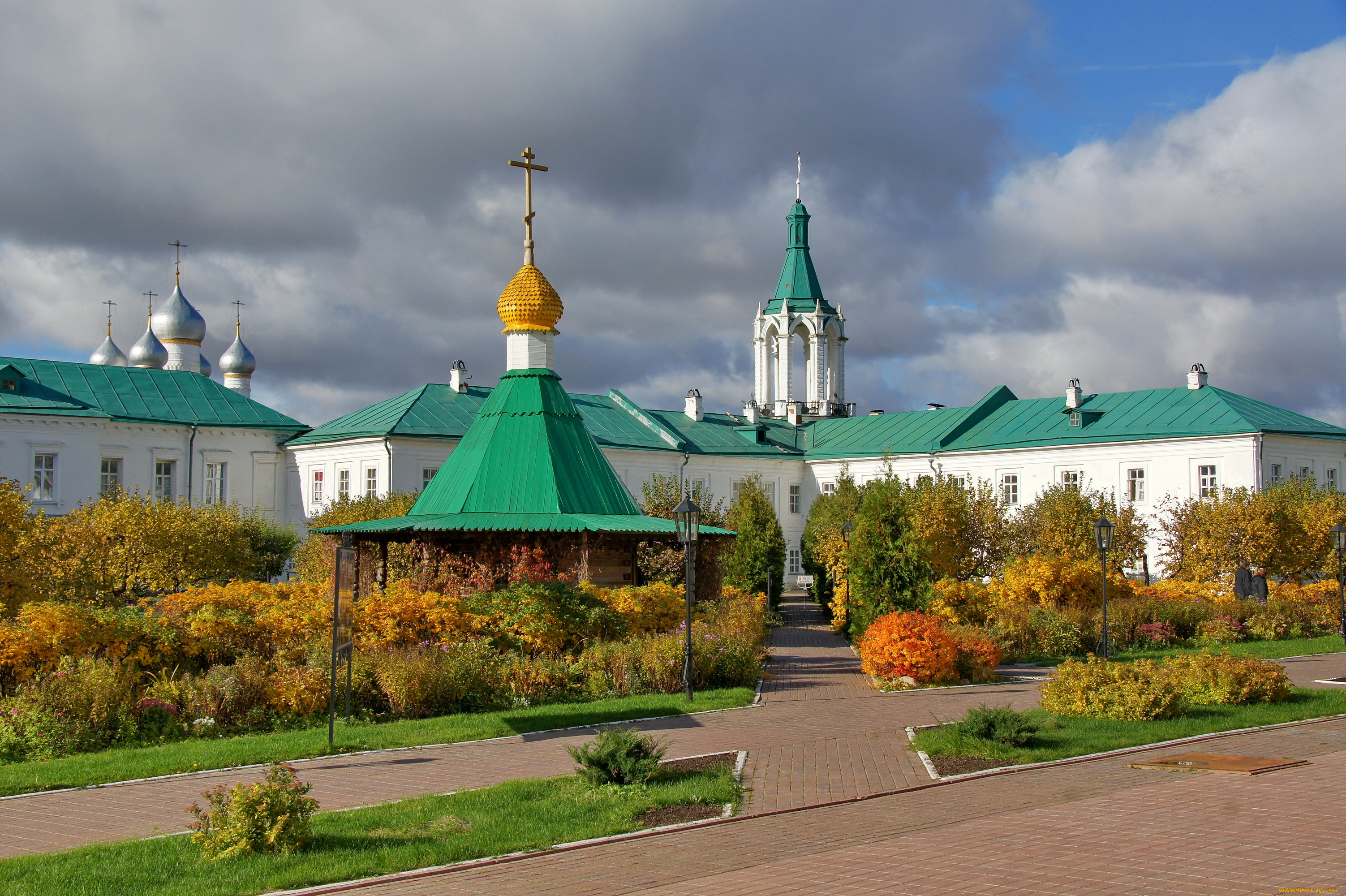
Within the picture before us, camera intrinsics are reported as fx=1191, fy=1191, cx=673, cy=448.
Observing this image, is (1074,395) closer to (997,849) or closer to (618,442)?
(618,442)

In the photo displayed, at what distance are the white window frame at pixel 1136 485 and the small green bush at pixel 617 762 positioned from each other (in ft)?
128

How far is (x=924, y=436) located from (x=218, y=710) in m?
42.6

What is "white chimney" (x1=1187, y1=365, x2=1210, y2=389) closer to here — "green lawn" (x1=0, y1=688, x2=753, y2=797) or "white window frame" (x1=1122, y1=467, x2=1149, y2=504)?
"white window frame" (x1=1122, y1=467, x2=1149, y2=504)

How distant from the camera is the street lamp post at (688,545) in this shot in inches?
610

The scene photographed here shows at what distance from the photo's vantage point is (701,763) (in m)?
11.0

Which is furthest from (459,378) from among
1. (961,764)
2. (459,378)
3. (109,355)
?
(961,764)

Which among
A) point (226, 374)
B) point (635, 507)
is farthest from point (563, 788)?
point (226, 374)

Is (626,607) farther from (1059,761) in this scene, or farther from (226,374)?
(226,374)

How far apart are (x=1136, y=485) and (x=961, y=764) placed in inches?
1469

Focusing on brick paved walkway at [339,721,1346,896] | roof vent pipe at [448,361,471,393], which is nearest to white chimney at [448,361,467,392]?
roof vent pipe at [448,361,471,393]

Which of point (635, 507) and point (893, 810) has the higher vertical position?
point (635, 507)

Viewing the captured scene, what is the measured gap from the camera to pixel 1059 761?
1124 cm

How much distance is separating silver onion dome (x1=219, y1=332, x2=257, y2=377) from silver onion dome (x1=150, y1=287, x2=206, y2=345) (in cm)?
352

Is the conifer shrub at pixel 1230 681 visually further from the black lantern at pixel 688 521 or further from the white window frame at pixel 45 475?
the white window frame at pixel 45 475
